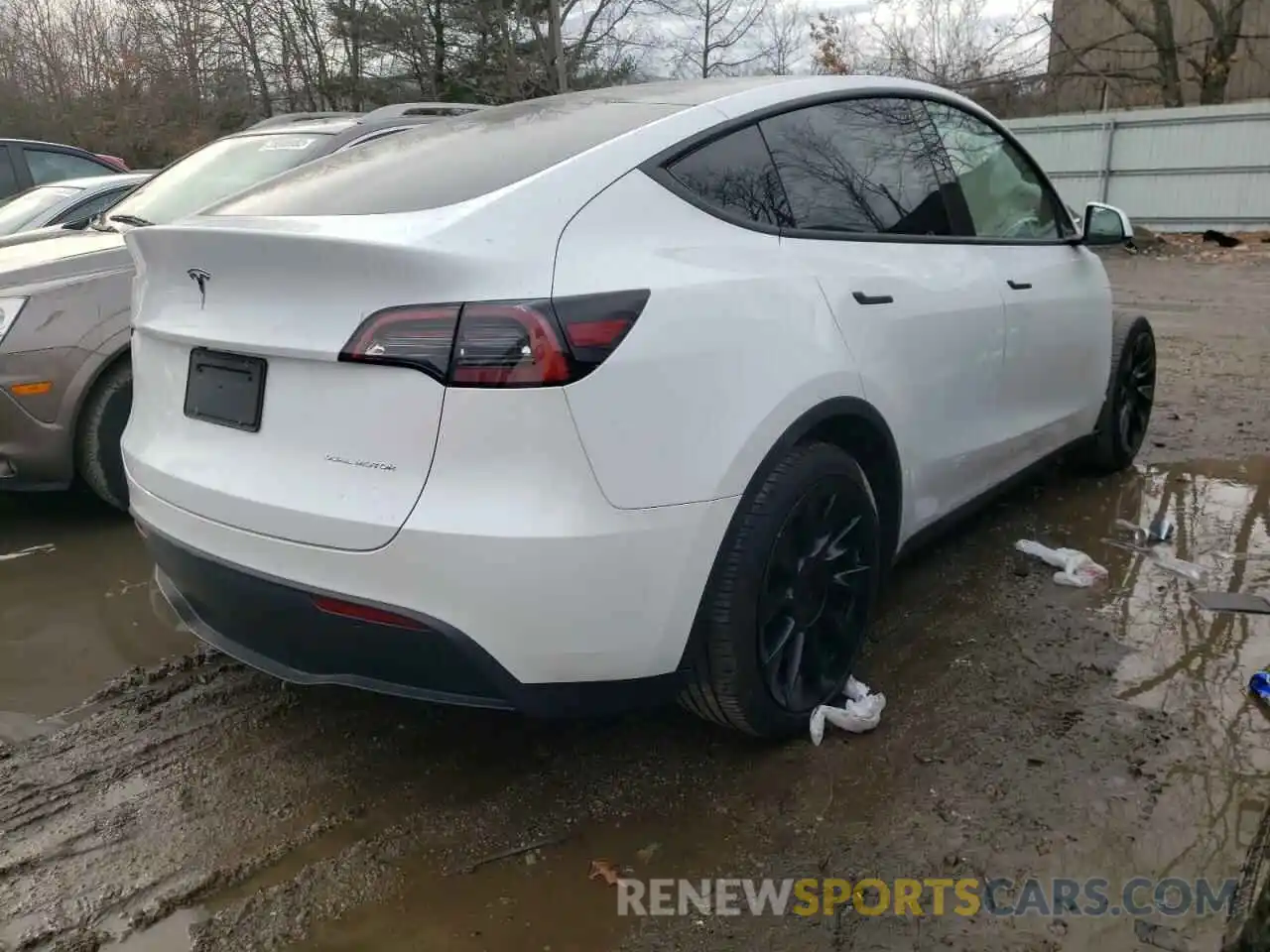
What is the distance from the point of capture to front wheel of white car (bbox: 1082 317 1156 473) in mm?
4648

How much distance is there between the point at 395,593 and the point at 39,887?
1104 millimetres

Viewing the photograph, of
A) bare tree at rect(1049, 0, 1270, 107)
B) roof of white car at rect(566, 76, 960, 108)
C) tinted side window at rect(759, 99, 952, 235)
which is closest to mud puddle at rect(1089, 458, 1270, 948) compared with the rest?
tinted side window at rect(759, 99, 952, 235)

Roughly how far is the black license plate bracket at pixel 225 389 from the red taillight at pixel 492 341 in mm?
337

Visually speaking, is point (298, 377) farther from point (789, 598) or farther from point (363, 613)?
point (789, 598)

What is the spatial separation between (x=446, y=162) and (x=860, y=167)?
127cm

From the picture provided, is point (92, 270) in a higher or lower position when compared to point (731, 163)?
lower

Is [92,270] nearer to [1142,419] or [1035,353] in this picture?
[1035,353]

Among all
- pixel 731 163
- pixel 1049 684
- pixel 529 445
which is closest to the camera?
pixel 529 445

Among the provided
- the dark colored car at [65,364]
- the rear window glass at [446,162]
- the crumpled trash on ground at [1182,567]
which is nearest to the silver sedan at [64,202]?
the dark colored car at [65,364]

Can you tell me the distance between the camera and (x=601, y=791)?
8.36 ft

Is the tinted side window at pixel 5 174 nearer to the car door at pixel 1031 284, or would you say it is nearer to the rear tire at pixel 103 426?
the rear tire at pixel 103 426

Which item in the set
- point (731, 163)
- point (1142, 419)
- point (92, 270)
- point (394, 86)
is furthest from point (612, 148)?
point (394, 86)

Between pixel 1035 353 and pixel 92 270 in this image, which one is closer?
pixel 1035 353

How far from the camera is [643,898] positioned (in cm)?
219
